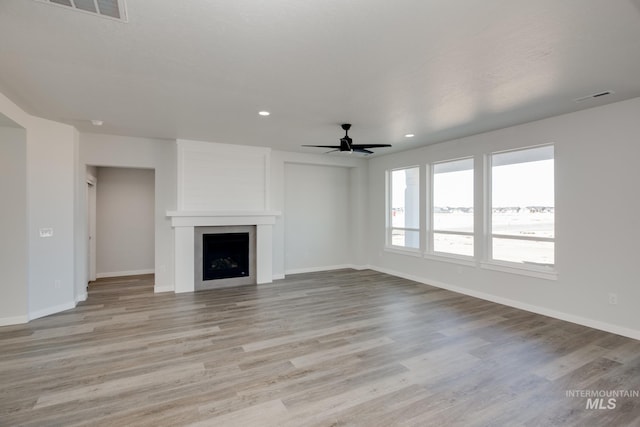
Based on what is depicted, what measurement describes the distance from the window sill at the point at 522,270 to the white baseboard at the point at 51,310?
666 centimetres

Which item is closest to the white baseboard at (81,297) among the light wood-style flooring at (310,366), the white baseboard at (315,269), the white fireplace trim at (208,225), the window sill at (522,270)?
the light wood-style flooring at (310,366)

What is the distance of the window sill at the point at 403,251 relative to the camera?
654 centimetres

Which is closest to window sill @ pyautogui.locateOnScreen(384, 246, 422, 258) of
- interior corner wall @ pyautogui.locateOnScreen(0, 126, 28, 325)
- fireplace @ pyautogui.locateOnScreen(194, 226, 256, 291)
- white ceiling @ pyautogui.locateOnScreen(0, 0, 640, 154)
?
white ceiling @ pyautogui.locateOnScreen(0, 0, 640, 154)

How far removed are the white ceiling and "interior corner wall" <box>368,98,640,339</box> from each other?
34cm

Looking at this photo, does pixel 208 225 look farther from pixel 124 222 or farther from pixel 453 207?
pixel 453 207

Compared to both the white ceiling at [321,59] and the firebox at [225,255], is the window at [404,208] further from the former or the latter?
the firebox at [225,255]

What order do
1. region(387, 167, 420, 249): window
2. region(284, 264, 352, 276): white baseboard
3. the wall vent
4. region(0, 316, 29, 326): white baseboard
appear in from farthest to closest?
region(284, 264, 352, 276): white baseboard → region(387, 167, 420, 249): window → region(0, 316, 29, 326): white baseboard → the wall vent

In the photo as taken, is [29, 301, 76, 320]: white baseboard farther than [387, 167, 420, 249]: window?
No

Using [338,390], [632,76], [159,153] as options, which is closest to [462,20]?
[632,76]

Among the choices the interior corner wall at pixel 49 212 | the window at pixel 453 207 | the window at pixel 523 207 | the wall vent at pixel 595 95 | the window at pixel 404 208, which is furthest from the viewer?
the window at pixel 404 208

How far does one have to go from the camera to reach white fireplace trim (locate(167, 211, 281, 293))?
Answer: 224 inches

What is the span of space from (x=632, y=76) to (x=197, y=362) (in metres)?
5.11

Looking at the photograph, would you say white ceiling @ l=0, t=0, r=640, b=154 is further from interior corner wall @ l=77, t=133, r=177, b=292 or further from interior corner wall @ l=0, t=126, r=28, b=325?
interior corner wall @ l=77, t=133, r=177, b=292

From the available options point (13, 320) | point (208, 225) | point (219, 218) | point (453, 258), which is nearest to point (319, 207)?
point (219, 218)
